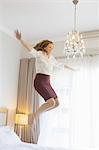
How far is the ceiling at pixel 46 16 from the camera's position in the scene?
3.53 meters

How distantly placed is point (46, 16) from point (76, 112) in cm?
190

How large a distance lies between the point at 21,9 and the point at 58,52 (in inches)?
58.5

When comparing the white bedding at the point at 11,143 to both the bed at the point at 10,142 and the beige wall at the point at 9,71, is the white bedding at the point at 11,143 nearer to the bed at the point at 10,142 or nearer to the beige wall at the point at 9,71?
the bed at the point at 10,142

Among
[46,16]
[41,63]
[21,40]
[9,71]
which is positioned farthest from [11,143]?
[46,16]

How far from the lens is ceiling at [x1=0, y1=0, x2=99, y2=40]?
139 inches

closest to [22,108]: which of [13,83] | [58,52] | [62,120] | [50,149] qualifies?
[13,83]

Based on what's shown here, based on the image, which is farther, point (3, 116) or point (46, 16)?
point (3, 116)

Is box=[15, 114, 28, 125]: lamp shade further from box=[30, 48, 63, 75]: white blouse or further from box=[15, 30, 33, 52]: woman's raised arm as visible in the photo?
box=[15, 30, 33, 52]: woman's raised arm

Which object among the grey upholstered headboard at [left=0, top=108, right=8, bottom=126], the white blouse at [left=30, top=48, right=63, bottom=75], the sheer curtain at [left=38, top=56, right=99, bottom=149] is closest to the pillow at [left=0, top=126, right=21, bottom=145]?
the grey upholstered headboard at [left=0, top=108, right=8, bottom=126]

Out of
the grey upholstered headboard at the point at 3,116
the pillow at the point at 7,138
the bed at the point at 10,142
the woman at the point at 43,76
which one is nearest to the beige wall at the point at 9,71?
the grey upholstered headboard at the point at 3,116

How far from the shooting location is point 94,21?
4074mm

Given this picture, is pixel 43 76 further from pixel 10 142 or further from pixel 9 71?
pixel 9 71

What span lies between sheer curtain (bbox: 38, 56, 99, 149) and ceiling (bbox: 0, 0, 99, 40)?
730 millimetres

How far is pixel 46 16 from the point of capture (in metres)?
3.95
